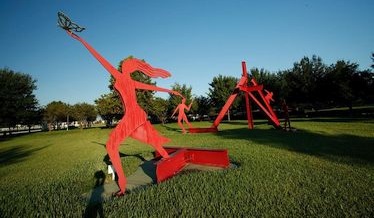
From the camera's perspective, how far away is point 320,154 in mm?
10039

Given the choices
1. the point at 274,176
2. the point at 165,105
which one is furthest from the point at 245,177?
the point at 165,105

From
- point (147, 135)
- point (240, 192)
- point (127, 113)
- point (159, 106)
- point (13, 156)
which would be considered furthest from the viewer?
point (159, 106)

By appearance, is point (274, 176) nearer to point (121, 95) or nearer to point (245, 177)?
point (245, 177)

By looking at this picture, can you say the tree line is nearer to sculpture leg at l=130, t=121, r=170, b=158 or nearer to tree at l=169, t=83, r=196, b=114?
tree at l=169, t=83, r=196, b=114

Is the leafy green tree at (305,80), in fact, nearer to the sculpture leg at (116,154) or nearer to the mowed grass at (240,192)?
the mowed grass at (240,192)

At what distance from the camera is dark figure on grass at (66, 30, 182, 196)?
6797 millimetres

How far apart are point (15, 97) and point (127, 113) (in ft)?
140

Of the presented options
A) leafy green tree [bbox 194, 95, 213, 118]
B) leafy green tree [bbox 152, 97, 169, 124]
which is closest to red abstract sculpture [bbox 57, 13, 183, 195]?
leafy green tree [bbox 152, 97, 169, 124]

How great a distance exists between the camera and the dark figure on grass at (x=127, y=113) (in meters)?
6.80

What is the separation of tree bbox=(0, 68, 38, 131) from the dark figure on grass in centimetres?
3971

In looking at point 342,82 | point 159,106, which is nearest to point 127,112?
point 342,82

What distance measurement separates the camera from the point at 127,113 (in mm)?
7277

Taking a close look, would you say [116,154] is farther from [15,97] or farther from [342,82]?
[15,97]

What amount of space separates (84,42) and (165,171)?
443 cm
